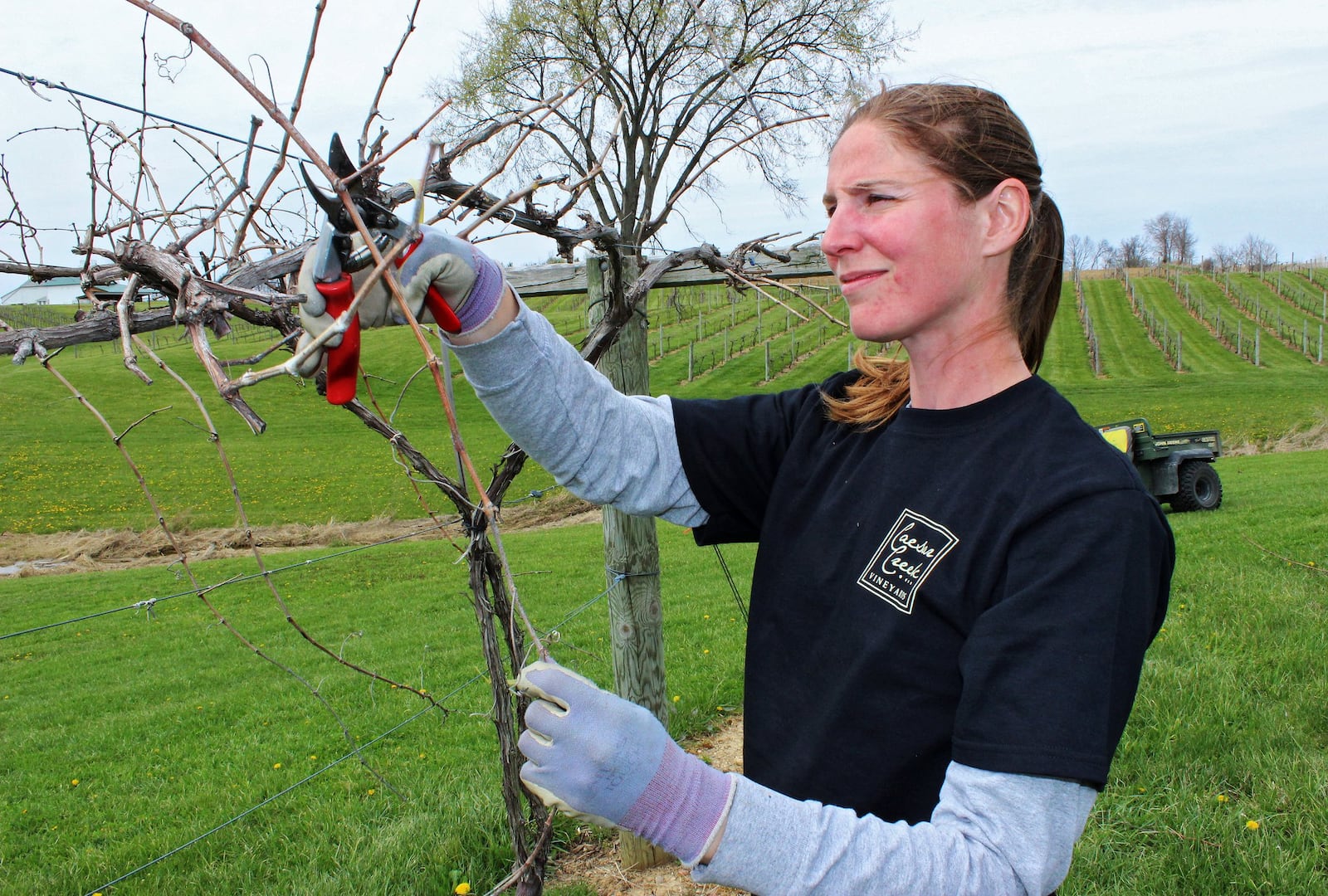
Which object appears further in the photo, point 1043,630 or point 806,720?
point 806,720

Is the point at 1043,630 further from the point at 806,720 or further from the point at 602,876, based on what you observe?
the point at 602,876

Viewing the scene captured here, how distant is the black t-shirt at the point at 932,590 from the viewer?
1076 millimetres

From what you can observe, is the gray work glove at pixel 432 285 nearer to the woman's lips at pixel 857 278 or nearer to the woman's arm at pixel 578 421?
the woman's arm at pixel 578 421

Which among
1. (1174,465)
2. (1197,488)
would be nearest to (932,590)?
(1174,465)

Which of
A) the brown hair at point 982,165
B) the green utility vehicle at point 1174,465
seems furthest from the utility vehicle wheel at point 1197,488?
the brown hair at point 982,165

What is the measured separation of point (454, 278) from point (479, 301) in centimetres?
6

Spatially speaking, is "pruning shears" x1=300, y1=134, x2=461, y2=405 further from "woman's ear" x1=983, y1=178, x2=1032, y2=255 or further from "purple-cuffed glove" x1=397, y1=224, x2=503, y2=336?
"woman's ear" x1=983, y1=178, x2=1032, y2=255

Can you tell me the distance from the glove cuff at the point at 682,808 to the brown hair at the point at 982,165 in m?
0.80

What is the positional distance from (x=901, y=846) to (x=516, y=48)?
22.1m

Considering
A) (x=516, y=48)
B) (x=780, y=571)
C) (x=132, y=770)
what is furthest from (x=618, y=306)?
(x=516, y=48)

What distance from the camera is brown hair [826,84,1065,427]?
1415 millimetres

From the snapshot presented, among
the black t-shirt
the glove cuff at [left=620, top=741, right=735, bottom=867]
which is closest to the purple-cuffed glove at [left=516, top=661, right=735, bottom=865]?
the glove cuff at [left=620, top=741, right=735, bottom=867]

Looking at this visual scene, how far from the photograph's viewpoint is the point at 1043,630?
3.57ft

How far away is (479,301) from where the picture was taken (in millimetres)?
1507
